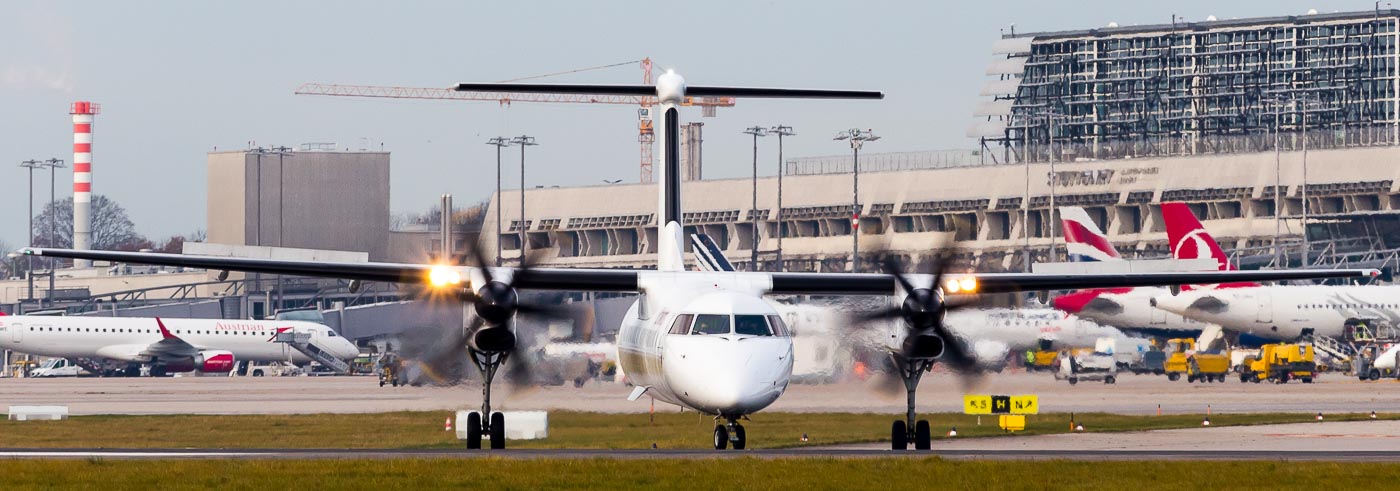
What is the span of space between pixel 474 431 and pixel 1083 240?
235ft

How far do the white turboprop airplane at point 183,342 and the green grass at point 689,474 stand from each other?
7537cm

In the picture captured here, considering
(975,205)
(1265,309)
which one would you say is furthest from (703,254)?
(975,205)

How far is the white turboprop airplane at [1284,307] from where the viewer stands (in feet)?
285

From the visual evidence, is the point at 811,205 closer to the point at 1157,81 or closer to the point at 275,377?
the point at 1157,81

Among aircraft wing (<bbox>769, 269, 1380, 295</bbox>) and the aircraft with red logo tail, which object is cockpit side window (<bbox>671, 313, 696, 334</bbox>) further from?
the aircraft with red logo tail

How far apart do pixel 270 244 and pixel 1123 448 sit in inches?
3954

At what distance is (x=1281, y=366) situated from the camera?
249 ft

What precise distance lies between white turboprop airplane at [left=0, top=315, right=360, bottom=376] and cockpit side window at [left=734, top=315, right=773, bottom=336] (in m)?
74.8

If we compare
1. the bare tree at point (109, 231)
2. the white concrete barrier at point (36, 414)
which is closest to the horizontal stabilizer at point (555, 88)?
the white concrete barrier at point (36, 414)

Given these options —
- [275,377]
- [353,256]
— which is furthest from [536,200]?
[353,256]

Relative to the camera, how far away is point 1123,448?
124ft

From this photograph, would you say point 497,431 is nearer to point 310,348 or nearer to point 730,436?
point 730,436

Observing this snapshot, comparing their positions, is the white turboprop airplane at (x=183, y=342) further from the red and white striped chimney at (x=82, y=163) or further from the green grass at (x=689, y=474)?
the green grass at (x=689, y=474)

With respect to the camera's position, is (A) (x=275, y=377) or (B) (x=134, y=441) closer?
(B) (x=134, y=441)
